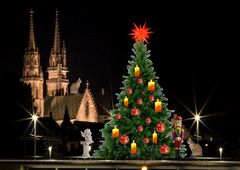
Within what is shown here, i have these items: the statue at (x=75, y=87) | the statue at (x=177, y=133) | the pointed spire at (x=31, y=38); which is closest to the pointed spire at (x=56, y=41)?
the pointed spire at (x=31, y=38)

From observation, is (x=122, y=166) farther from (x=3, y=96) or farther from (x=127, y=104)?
(x=3, y=96)

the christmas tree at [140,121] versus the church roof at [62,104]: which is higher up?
the church roof at [62,104]

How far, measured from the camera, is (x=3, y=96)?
2452 inches

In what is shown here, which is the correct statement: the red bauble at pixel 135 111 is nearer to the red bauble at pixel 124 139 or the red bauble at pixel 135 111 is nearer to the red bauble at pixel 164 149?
the red bauble at pixel 124 139

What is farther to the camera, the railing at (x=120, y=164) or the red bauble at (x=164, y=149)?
the red bauble at (x=164, y=149)

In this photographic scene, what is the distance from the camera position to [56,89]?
152250 mm

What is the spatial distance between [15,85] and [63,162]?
39879 millimetres

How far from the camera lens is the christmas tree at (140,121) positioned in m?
34.1

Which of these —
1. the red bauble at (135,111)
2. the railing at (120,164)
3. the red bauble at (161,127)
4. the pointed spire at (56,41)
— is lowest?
the railing at (120,164)

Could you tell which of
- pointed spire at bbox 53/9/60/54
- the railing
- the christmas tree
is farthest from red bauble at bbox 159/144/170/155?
pointed spire at bbox 53/9/60/54

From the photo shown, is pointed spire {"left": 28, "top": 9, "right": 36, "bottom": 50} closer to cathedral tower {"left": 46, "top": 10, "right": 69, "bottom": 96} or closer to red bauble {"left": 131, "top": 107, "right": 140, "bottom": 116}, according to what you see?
cathedral tower {"left": 46, "top": 10, "right": 69, "bottom": 96}

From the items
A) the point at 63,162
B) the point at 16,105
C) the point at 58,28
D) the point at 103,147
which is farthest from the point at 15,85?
the point at 58,28

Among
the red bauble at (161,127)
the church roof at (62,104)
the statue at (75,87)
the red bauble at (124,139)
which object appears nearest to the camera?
the red bauble at (124,139)

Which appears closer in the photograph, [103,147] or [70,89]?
[103,147]
